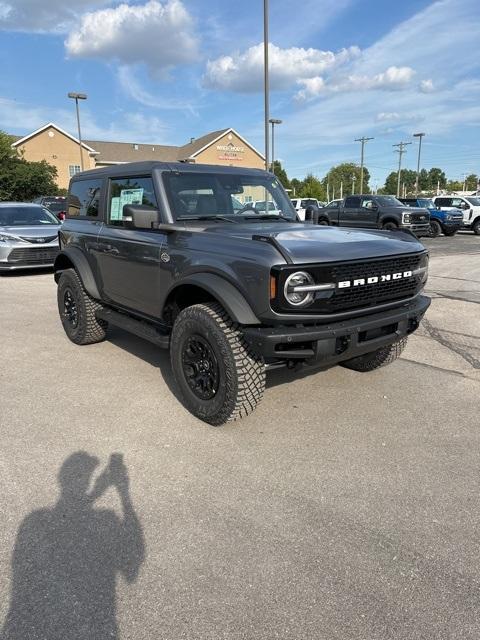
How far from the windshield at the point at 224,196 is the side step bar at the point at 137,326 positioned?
1.03m

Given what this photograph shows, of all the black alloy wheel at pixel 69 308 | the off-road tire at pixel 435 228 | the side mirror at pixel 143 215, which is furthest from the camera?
the off-road tire at pixel 435 228

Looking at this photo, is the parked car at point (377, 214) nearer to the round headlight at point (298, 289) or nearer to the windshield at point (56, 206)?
the windshield at point (56, 206)

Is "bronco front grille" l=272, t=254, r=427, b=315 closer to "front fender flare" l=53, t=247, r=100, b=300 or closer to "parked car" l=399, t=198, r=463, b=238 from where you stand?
"front fender flare" l=53, t=247, r=100, b=300

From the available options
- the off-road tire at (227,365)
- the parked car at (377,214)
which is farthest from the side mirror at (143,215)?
the parked car at (377,214)

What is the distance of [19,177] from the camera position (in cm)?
3856

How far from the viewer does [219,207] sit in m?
4.39

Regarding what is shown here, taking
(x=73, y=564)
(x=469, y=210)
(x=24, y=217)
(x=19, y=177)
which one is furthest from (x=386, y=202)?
(x=19, y=177)

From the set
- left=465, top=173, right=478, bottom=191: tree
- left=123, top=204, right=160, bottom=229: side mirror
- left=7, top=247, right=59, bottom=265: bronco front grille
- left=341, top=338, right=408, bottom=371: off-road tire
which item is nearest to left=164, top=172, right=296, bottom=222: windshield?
left=123, top=204, right=160, bottom=229: side mirror

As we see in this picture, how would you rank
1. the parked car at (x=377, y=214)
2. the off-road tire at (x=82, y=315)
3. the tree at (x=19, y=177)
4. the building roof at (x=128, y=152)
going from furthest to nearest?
the building roof at (x=128, y=152) < the tree at (x=19, y=177) < the parked car at (x=377, y=214) < the off-road tire at (x=82, y=315)

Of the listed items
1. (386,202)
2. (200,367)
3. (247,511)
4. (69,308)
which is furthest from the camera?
(386,202)

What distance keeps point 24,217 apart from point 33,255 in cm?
159

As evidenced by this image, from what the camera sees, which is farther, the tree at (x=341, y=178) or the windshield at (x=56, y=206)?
the tree at (x=341, y=178)

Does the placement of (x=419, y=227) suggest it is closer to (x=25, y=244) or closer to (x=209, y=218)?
(x=25, y=244)

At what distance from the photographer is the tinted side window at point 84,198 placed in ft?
17.2
